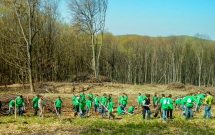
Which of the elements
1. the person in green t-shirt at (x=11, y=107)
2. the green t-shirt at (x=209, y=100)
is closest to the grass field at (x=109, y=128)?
the green t-shirt at (x=209, y=100)

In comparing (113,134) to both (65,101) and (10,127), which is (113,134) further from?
(65,101)

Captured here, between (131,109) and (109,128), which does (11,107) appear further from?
(109,128)

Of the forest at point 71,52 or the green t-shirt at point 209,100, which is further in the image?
the forest at point 71,52

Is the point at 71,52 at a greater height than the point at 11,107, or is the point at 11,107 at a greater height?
the point at 71,52

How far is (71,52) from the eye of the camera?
186ft

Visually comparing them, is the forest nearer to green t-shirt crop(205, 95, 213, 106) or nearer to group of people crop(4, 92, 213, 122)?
group of people crop(4, 92, 213, 122)

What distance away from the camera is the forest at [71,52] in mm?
41125

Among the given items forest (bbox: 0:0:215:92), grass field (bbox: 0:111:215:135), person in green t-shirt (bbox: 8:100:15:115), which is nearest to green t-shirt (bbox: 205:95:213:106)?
grass field (bbox: 0:111:215:135)

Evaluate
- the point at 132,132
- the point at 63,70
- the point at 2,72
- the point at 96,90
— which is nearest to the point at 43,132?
the point at 132,132

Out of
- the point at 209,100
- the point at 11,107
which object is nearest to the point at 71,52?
the point at 11,107

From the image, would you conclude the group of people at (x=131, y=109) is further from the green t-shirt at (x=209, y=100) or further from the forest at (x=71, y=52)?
the forest at (x=71, y=52)

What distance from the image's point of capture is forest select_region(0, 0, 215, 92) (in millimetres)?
41125

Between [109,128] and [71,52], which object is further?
[71,52]

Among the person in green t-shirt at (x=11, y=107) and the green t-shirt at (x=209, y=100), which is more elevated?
the green t-shirt at (x=209, y=100)
